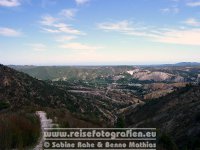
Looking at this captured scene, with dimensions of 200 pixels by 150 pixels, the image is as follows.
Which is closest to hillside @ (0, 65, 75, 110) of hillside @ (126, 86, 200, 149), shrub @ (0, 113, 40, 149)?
hillside @ (126, 86, 200, 149)

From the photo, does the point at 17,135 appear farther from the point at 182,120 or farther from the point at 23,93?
the point at 23,93

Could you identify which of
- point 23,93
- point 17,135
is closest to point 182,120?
point 23,93

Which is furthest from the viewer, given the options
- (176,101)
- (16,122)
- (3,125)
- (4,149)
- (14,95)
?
(176,101)

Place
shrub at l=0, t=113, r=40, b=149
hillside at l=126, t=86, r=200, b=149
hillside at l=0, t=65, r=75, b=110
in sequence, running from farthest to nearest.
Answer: hillside at l=0, t=65, r=75, b=110 < hillside at l=126, t=86, r=200, b=149 < shrub at l=0, t=113, r=40, b=149

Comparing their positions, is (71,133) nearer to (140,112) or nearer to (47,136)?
(47,136)

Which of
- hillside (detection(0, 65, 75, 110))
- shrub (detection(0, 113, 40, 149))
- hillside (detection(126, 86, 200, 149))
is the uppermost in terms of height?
shrub (detection(0, 113, 40, 149))

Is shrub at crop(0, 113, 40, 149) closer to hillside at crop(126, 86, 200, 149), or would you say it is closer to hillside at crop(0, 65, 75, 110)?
hillside at crop(126, 86, 200, 149)

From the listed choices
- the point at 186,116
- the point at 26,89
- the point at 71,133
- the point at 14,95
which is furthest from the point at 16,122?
the point at 26,89

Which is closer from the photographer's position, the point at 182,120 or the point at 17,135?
the point at 17,135

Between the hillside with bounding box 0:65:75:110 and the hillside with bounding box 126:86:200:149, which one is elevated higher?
the hillside with bounding box 0:65:75:110

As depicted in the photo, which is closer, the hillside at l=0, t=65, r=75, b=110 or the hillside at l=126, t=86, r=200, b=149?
the hillside at l=126, t=86, r=200, b=149

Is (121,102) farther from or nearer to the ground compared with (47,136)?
nearer to the ground
